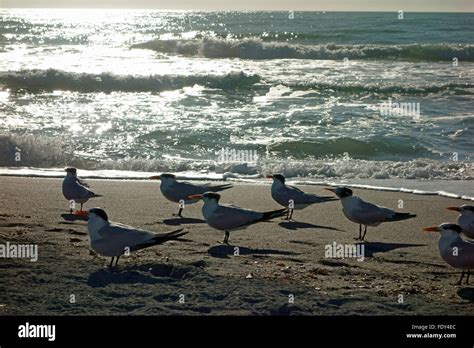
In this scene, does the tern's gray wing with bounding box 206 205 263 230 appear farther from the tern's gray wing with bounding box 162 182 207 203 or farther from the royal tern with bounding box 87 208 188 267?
the tern's gray wing with bounding box 162 182 207 203

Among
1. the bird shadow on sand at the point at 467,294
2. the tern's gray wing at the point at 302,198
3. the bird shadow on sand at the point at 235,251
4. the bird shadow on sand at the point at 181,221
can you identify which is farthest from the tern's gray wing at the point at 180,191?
the bird shadow on sand at the point at 467,294

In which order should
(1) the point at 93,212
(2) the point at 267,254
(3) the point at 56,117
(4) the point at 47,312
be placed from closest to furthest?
(4) the point at 47,312 < (1) the point at 93,212 < (2) the point at 267,254 < (3) the point at 56,117

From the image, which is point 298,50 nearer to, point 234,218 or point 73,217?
point 73,217

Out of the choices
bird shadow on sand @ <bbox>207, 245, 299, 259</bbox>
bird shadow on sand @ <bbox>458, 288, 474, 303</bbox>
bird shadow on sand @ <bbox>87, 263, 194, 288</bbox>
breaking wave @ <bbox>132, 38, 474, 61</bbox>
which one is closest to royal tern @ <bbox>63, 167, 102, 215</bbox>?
bird shadow on sand @ <bbox>207, 245, 299, 259</bbox>

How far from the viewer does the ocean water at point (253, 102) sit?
9758mm

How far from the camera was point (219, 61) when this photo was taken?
25.5m

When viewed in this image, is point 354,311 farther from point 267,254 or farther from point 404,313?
point 267,254

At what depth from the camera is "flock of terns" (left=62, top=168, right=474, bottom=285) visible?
458 cm

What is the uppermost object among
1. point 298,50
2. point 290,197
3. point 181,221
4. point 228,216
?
point 298,50

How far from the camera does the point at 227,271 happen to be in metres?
4.56

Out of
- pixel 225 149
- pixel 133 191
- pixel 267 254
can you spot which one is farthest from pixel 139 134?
pixel 267 254

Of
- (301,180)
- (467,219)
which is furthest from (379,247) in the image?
(301,180)

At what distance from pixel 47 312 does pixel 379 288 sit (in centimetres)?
187

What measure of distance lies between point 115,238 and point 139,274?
29cm
